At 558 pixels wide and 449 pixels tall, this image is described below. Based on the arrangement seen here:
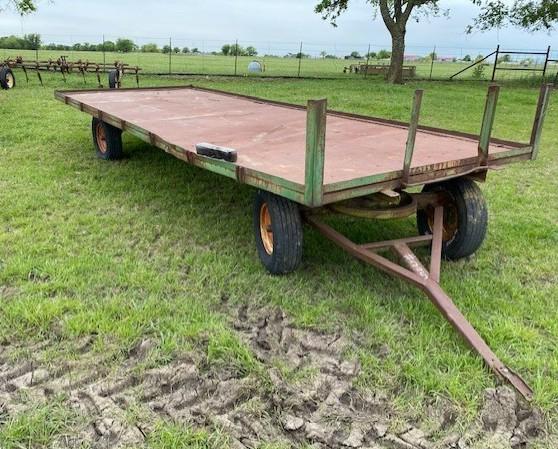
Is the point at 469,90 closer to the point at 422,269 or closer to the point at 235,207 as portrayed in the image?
the point at 235,207

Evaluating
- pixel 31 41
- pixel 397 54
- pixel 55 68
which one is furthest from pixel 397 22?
pixel 31 41

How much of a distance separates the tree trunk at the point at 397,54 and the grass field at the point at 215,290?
45.5ft

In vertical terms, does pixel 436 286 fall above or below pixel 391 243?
below

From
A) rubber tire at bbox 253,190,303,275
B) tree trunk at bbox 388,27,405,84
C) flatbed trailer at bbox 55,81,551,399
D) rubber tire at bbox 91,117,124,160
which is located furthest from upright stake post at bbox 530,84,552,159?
tree trunk at bbox 388,27,405,84

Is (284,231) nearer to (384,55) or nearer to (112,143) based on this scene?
(112,143)

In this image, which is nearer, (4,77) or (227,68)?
(4,77)

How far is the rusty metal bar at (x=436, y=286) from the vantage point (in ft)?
7.37

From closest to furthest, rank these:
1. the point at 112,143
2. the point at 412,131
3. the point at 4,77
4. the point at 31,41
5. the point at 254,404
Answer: the point at 254,404 < the point at 412,131 < the point at 112,143 < the point at 4,77 < the point at 31,41

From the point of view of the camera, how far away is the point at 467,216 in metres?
3.23

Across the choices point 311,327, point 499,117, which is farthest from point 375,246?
point 499,117

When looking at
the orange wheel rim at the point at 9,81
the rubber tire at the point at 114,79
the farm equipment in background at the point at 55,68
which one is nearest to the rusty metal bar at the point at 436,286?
the rubber tire at the point at 114,79

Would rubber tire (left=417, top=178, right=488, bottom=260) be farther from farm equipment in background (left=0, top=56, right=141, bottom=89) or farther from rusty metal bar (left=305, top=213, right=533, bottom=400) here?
farm equipment in background (left=0, top=56, right=141, bottom=89)

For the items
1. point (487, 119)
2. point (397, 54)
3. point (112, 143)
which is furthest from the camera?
point (397, 54)

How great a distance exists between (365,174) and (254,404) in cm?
128
